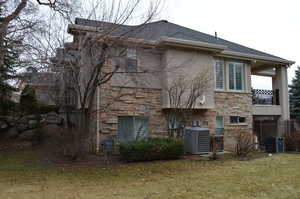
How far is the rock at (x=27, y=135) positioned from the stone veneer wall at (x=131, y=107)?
14.3 ft

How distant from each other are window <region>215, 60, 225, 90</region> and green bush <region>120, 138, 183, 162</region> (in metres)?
4.75

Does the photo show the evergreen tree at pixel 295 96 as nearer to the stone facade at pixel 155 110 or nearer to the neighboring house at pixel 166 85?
the neighboring house at pixel 166 85

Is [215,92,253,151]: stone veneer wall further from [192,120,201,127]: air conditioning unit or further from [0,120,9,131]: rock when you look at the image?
[0,120,9,131]: rock

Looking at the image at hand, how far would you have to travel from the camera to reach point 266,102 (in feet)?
50.2

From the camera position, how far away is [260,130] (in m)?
15.8

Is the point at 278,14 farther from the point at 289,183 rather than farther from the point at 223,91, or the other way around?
the point at 289,183

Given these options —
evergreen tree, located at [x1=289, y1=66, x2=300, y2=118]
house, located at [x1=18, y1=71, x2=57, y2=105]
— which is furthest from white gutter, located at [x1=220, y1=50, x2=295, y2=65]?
evergreen tree, located at [x1=289, y1=66, x2=300, y2=118]

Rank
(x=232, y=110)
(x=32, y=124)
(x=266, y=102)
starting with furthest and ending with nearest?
(x=266, y=102)
(x=232, y=110)
(x=32, y=124)

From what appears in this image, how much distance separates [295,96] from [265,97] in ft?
32.3

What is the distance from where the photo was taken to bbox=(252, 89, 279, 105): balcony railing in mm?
14984

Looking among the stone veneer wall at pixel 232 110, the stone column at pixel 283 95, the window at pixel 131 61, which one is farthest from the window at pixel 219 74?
the window at pixel 131 61

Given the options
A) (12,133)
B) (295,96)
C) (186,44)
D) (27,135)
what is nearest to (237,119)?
(186,44)

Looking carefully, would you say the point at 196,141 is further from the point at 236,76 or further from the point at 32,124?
the point at 32,124

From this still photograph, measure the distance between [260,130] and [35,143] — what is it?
13.2 m
